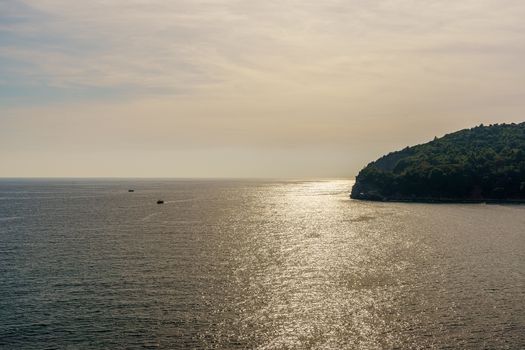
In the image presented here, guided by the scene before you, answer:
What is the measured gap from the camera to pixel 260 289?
76.4m

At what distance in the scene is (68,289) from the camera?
74.6 metres

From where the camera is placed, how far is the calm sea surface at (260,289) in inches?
2218

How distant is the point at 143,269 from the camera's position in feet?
293

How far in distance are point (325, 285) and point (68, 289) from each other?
134 feet

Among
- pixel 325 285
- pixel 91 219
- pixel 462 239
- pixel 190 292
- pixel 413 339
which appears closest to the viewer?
pixel 413 339

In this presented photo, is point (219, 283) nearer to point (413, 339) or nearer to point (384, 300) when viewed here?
point (384, 300)

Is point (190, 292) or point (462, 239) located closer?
point (190, 292)

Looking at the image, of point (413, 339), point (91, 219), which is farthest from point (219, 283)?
point (91, 219)

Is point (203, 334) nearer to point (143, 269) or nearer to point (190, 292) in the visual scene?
point (190, 292)

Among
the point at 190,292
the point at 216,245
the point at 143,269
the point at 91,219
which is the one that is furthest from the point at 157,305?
the point at 91,219

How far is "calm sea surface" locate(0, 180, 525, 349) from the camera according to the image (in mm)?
56344

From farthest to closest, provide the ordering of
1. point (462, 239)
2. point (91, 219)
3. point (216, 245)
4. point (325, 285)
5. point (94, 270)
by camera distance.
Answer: point (91, 219) → point (462, 239) → point (216, 245) → point (94, 270) → point (325, 285)

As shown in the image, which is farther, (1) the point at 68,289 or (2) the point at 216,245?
(2) the point at 216,245

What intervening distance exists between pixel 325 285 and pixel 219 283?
17649 millimetres
